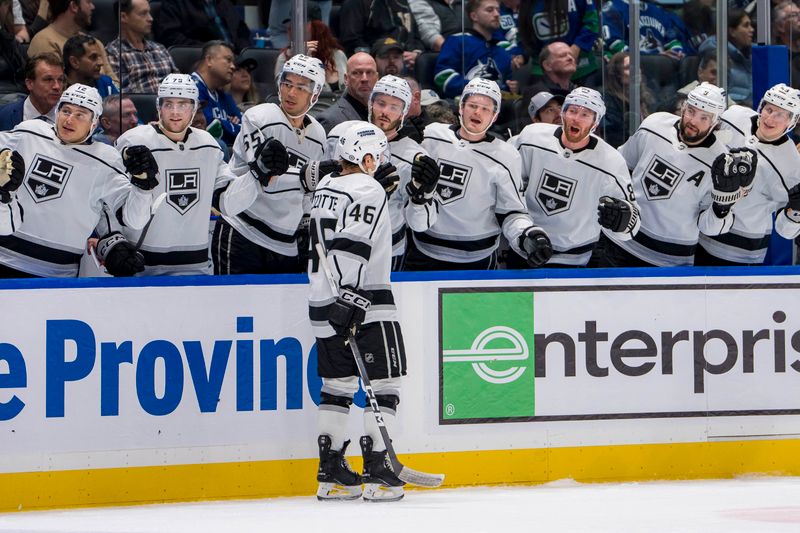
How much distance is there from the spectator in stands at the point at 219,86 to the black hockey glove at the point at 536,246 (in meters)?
1.47

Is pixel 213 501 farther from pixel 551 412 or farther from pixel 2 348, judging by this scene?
pixel 551 412

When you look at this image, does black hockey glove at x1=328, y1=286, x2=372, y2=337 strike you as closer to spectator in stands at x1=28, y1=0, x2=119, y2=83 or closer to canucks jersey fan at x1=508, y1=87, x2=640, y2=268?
canucks jersey fan at x1=508, y1=87, x2=640, y2=268

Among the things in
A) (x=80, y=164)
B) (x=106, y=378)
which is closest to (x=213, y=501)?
(x=106, y=378)

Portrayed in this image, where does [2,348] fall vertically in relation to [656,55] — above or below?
below

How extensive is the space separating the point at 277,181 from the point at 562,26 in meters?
2.28

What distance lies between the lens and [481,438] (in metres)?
5.45

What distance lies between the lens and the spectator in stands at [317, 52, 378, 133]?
590 cm

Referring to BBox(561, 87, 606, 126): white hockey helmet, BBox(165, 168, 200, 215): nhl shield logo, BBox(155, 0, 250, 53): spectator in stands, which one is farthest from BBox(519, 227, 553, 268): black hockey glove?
BBox(155, 0, 250, 53): spectator in stands

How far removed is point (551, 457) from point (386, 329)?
3.17ft

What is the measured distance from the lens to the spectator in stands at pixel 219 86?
244 inches

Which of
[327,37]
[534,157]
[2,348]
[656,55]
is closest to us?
[2,348]

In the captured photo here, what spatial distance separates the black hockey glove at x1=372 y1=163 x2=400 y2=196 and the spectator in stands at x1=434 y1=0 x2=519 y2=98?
1747 millimetres

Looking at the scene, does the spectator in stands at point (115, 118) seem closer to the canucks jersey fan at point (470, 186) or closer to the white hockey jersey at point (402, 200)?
the white hockey jersey at point (402, 200)

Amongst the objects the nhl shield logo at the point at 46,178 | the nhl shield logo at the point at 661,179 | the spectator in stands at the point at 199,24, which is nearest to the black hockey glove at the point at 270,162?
the nhl shield logo at the point at 46,178
